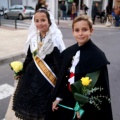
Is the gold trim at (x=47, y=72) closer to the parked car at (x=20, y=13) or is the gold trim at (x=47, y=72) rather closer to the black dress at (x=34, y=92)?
the black dress at (x=34, y=92)

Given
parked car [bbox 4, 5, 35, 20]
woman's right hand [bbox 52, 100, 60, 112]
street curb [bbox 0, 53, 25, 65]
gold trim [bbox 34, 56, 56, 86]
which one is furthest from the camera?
parked car [bbox 4, 5, 35, 20]

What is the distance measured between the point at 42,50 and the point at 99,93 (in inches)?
35.8

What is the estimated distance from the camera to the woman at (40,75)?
2.74 metres

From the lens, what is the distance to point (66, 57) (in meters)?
2.39

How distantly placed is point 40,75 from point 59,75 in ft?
1.27

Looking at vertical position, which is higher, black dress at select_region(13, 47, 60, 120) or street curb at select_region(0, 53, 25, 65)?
black dress at select_region(13, 47, 60, 120)

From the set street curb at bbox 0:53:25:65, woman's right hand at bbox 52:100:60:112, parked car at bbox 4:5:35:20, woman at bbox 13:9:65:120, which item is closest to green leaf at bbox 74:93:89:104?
woman's right hand at bbox 52:100:60:112

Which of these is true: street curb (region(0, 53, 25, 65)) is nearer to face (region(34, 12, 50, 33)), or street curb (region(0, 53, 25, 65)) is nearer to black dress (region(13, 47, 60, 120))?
black dress (region(13, 47, 60, 120))

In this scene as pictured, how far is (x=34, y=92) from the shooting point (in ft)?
9.06

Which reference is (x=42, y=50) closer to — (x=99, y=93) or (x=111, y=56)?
(x=99, y=93)

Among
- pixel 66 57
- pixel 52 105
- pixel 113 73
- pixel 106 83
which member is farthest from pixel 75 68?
pixel 113 73

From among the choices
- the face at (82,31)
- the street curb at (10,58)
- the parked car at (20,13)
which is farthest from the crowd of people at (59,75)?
the parked car at (20,13)

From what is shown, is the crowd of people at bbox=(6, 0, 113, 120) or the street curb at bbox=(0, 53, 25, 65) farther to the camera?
the street curb at bbox=(0, 53, 25, 65)

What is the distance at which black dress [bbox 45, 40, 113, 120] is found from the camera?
2190 millimetres
